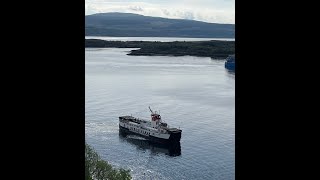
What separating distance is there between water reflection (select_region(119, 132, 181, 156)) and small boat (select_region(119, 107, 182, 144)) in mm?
277

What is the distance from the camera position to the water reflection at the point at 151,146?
2864cm

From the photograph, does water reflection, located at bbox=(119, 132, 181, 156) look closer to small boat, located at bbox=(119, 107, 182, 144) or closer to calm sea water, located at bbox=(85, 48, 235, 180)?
calm sea water, located at bbox=(85, 48, 235, 180)

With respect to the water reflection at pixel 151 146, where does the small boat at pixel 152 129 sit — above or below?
above

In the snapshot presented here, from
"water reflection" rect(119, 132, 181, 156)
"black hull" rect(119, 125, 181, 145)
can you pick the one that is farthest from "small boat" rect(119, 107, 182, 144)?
"water reflection" rect(119, 132, 181, 156)

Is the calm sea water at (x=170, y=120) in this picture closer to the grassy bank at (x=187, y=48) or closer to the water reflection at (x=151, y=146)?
the water reflection at (x=151, y=146)

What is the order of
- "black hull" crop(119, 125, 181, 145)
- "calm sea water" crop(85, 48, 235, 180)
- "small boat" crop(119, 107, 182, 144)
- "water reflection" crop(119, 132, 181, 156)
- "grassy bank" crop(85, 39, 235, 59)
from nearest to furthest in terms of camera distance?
1. "calm sea water" crop(85, 48, 235, 180)
2. "black hull" crop(119, 125, 181, 145)
3. "water reflection" crop(119, 132, 181, 156)
4. "small boat" crop(119, 107, 182, 144)
5. "grassy bank" crop(85, 39, 235, 59)

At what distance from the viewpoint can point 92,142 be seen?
2744cm

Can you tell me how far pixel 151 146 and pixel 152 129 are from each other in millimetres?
1237

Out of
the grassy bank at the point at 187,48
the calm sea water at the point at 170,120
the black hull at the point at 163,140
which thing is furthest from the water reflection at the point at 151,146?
the grassy bank at the point at 187,48

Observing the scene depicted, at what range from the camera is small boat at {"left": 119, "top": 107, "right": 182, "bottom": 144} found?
2880 cm

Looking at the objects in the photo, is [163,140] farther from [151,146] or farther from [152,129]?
[151,146]

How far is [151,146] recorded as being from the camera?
31.8 metres
